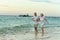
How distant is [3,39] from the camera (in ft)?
55.7

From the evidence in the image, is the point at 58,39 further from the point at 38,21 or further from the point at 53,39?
the point at 38,21

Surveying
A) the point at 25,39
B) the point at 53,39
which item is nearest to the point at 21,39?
the point at 25,39

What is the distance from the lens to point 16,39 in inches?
670

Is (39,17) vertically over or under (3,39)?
over

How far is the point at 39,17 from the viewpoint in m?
17.7

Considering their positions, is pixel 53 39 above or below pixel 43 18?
below

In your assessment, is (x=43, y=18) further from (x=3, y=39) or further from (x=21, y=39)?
(x=3, y=39)

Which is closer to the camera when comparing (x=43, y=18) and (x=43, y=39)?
(x=43, y=39)

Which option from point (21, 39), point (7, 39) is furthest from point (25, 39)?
point (7, 39)

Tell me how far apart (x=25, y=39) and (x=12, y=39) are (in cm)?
97

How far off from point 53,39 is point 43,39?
32.3 inches

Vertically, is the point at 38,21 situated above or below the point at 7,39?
above

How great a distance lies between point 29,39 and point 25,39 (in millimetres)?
306

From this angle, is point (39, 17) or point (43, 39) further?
point (39, 17)
